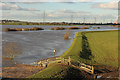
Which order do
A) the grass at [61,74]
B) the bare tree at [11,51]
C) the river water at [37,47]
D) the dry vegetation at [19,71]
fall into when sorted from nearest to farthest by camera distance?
the grass at [61,74] < the dry vegetation at [19,71] < the river water at [37,47] < the bare tree at [11,51]

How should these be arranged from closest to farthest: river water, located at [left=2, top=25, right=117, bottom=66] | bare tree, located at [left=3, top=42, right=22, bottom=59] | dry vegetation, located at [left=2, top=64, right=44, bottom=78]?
dry vegetation, located at [left=2, top=64, right=44, bottom=78], river water, located at [left=2, top=25, right=117, bottom=66], bare tree, located at [left=3, top=42, right=22, bottom=59]

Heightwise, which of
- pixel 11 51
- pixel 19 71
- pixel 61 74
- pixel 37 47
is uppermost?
pixel 37 47

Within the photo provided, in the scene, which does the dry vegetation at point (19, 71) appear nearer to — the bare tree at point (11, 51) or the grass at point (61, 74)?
the grass at point (61, 74)

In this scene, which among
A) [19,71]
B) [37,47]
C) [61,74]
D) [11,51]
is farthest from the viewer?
[37,47]

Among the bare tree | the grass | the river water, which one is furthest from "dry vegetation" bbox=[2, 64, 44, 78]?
the bare tree

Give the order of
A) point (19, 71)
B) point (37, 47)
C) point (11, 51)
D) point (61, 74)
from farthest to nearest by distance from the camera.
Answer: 1. point (37, 47)
2. point (11, 51)
3. point (19, 71)
4. point (61, 74)

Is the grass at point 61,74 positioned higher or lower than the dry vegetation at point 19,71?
higher

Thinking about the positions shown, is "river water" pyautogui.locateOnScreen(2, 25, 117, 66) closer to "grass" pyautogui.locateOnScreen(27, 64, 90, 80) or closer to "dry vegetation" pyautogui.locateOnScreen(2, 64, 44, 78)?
"dry vegetation" pyautogui.locateOnScreen(2, 64, 44, 78)

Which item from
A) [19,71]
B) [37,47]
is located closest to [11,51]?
[37,47]

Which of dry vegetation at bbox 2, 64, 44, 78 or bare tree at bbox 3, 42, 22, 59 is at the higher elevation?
bare tree at bbox 3, 42, 22, 59

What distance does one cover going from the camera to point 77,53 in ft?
100

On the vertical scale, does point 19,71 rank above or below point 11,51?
below

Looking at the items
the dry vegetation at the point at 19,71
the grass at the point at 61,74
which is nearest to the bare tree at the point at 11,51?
the dry vegetation at the point at 19,71

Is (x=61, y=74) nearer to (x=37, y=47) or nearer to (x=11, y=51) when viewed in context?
(x=11, y=51)
